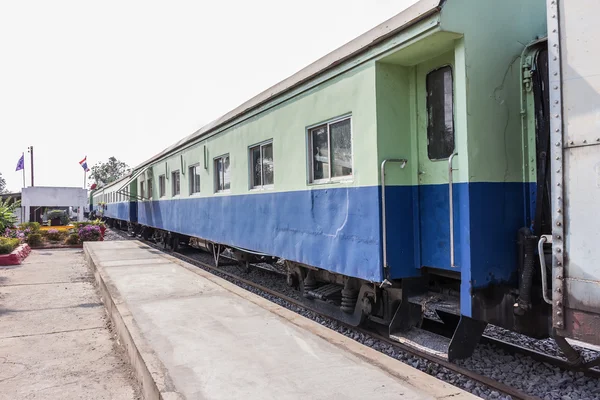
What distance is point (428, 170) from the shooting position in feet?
14.0

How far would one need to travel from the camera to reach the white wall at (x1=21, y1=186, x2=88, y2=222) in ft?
99.8

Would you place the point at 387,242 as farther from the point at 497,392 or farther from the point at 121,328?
the point at 121,328

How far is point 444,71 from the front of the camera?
412cm

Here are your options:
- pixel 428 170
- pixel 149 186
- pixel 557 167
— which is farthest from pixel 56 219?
pixel 557 167

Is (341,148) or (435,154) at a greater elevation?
(341,148)

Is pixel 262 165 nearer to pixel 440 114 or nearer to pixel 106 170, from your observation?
pixel 440 114

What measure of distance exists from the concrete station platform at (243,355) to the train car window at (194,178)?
461 cm

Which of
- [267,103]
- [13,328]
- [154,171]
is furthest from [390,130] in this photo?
[154,171]

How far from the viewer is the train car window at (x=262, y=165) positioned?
6.90 meters

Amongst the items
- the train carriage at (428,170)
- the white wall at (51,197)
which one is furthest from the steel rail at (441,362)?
the white wall at (51,197)

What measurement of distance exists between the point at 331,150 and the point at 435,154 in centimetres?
137

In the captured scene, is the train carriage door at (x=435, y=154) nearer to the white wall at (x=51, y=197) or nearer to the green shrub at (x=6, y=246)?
the green shrub at (x=6, y=246)

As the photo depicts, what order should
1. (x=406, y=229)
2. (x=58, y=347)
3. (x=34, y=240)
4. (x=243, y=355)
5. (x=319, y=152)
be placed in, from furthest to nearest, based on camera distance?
(x=34, y=240) → (x=319, y=152) → (x=58, y=347) → (x=406, y=229) → (x=243, y=355)

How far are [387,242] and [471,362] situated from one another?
1392mm
